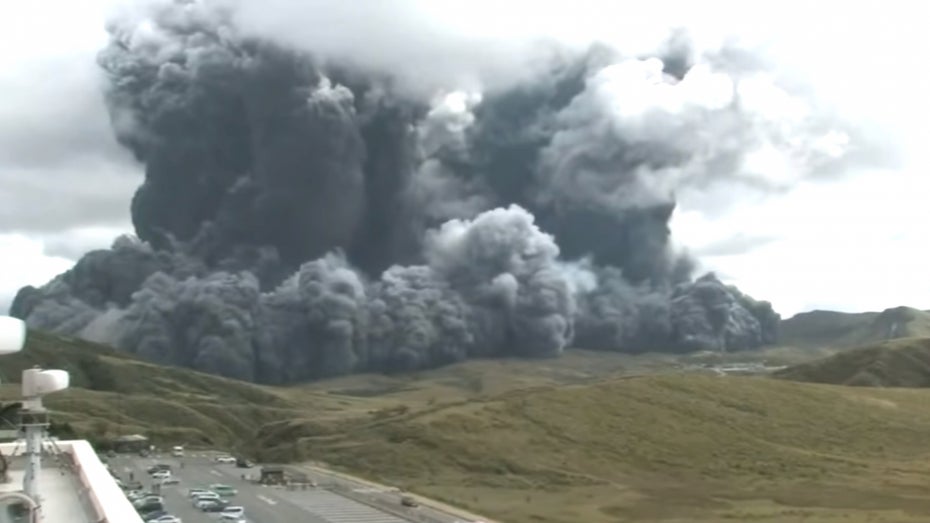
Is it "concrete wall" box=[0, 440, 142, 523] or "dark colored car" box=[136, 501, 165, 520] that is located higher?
"concrete wall" box=[0, 440, 142, 523]

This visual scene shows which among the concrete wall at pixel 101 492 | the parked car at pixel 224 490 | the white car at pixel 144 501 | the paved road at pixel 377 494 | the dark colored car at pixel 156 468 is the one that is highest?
the concrete wall at pixel 101 492

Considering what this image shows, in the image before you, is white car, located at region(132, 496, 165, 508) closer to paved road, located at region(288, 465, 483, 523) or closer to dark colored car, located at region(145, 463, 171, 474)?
paved road, located at region(288, 465, 483, 523)

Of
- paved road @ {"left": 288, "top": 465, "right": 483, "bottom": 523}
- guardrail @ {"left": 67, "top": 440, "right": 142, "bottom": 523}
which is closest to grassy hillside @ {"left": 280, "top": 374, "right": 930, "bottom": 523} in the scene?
paved road @ {"left": 288, "top": 465, "right": 483, "bottom": 523}

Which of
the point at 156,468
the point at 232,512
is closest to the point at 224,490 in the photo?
the point at 232,512

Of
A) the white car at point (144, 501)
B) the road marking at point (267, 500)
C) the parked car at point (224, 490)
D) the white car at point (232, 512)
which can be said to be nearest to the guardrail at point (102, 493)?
the white car at point (144, 501)

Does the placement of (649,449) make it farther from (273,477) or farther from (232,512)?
(232,512)

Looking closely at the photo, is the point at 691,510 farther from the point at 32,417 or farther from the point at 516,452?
the point at 32,417

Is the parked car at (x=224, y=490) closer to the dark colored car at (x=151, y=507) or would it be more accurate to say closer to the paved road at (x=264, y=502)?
the paved road at (x=264, y=502)
